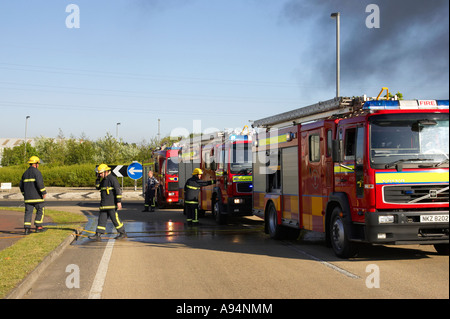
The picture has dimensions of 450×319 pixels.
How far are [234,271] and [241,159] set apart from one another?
9.37 meters

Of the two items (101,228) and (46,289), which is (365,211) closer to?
(46,289)

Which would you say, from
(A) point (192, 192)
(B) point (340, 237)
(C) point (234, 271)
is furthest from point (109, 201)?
(B) point (340, 237)

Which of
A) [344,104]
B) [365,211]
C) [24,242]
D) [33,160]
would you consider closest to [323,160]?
[344,104]

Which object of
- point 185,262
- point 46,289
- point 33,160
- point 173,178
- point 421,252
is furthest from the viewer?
point 173,178

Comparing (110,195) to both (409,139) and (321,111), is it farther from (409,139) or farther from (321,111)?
(409,139)

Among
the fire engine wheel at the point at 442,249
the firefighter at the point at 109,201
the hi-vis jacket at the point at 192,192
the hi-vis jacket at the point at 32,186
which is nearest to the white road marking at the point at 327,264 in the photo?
the fire engine wheel at the point at 442,249

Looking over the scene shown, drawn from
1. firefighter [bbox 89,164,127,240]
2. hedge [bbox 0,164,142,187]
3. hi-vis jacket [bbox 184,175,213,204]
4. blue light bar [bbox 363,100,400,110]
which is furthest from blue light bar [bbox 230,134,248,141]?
hedge [bbox 0,164,142,187]

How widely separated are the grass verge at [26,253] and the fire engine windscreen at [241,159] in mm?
5251

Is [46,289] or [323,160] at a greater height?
[323,160]

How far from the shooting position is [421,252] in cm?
1166

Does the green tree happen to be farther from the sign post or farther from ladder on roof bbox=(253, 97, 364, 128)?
ladder on roof bbox=(253, 97, 364, 128)

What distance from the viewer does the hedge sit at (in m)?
58.5

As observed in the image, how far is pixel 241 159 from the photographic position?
61.7 ft
